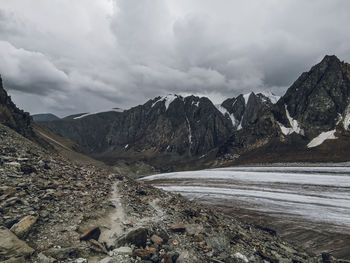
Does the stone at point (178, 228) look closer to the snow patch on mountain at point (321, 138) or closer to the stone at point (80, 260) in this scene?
the stone at point (80, 260)

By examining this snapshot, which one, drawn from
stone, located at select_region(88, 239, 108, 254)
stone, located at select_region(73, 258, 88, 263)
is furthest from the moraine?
stone, located at select_region(73, 258, 88, 263)

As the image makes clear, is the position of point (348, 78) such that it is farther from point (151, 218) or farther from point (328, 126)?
point (151, 218)

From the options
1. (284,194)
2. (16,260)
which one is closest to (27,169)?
(16,260)

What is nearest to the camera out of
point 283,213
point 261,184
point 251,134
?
point 283,213

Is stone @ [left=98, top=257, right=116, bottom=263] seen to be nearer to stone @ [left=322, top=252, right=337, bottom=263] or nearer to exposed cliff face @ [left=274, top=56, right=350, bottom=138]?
stone @ [left=322, top=252, right=337, bottom=263]

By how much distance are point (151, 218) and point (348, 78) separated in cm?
18428

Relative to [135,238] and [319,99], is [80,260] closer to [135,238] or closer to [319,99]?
[135,238]

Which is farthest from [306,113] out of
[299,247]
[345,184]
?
[299,247]

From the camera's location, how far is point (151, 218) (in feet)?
48.2

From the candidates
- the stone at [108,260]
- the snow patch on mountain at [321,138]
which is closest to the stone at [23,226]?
the stone at [108,260]

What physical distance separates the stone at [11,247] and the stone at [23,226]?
1.52 feet

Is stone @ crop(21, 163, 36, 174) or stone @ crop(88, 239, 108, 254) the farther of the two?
stone @ crop(21, 163, 36, 174)

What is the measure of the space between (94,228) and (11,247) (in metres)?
3.62

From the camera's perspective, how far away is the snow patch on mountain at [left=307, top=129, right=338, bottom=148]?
121225 millimetres
